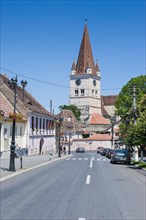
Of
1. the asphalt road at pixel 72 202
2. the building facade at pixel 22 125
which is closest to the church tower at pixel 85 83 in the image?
the building facade at pixel 22 125

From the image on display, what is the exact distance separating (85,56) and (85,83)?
426 inches

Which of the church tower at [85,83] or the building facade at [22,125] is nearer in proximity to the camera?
the building facade at [22,125]

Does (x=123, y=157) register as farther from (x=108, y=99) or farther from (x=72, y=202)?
(x=108, y=99)

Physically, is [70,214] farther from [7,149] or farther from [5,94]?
[5,94]

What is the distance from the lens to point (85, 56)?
469 feet

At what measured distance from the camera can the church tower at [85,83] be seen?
14075 centimetres

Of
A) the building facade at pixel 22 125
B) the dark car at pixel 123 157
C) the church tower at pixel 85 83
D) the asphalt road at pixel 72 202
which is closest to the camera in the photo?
the asphalt road at pixel 72 202

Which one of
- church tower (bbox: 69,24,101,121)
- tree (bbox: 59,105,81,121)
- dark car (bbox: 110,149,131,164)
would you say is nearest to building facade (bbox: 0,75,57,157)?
dark car (bbox: 110,149,131,164)

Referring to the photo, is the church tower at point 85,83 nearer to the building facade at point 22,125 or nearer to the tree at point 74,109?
the tree at point 74,109

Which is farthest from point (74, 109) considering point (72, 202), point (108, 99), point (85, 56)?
point (72, 202)

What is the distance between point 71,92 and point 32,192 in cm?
13351

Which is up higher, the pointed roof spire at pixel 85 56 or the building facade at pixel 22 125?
the pointed roof spire at pixel 85 56

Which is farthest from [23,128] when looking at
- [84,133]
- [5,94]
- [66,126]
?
[84,133]

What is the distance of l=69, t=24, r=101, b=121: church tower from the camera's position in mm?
140750
